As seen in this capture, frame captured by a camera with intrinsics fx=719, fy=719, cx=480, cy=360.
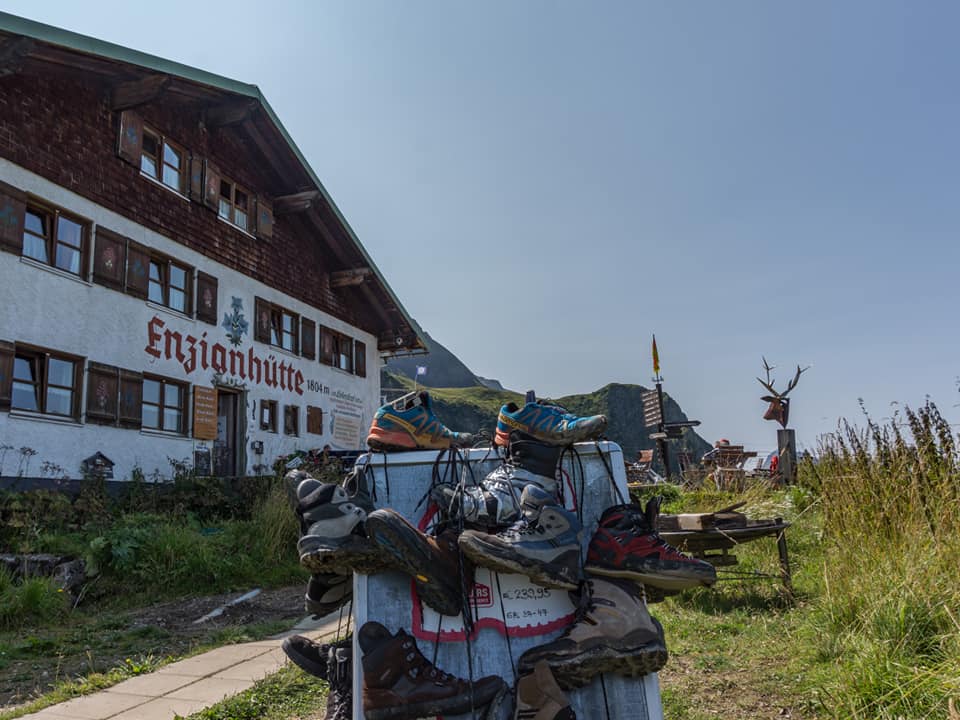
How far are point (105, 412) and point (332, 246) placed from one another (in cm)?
813

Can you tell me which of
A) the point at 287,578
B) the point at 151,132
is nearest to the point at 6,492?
the point at 287,578

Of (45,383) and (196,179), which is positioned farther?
(196,179)

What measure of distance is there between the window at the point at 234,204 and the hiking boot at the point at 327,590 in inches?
513

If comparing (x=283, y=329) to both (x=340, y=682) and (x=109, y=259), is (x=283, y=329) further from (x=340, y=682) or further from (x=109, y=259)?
(x=340, y=682)

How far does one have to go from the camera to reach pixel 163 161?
42.6ft

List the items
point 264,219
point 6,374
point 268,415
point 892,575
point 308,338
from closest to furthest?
1. point 892,575
2. point 6,374
3. point 268,415
4. point 264,219
5. point 308,338

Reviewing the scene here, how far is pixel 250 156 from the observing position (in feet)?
51.5

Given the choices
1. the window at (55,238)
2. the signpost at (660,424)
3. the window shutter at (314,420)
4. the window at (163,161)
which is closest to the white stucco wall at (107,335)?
the window at (55,238)

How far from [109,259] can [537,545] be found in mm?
11215

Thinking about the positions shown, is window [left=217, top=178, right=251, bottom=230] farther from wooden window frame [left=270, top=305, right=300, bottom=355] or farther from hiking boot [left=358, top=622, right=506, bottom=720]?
hiking boot [left=358, top=622, right=506, bottom=720]

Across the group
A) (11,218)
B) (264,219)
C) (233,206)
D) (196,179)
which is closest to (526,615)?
(11,218)

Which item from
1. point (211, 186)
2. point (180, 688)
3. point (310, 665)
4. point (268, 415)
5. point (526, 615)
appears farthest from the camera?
point (268, 415)

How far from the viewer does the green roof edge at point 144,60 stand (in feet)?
30.6

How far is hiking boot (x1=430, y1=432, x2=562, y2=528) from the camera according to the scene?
7.45ft
